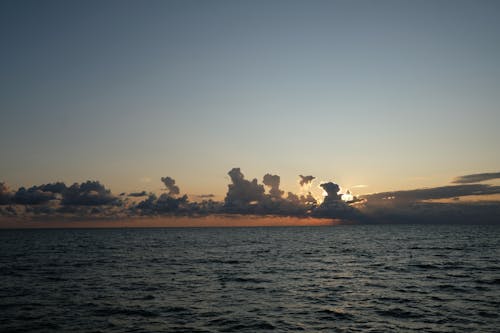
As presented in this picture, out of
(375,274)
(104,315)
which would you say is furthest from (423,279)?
(104,315)

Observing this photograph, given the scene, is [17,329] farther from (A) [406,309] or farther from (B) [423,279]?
(B) [423,279]

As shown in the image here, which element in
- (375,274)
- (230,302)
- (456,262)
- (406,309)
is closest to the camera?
(406,309)

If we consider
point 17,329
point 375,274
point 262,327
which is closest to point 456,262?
point 375,274

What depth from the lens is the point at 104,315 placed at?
28.1m

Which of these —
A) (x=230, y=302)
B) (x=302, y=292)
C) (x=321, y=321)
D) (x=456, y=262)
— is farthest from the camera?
(x=456, y=262)

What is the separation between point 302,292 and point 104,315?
18301 mm

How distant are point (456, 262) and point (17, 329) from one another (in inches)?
2487

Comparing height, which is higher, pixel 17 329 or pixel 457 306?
pixel 17 329

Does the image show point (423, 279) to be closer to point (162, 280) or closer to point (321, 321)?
point (321, 321)

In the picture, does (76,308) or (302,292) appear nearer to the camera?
(76,308)

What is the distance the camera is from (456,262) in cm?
6344

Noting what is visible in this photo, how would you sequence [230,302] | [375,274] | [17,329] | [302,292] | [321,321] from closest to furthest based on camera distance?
[17,329]
[321,321]
[230,302]
[302,292]
[375,274]

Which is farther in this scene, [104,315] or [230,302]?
[230,302]

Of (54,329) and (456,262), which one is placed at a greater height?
(54,329)
